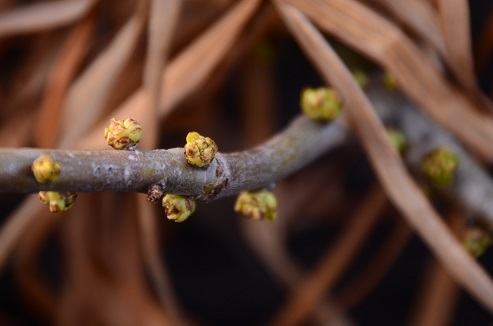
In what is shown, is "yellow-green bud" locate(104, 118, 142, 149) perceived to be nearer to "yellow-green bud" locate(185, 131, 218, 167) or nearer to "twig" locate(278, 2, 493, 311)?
"yellow-green bud" locate(185, 131, 218, 167)

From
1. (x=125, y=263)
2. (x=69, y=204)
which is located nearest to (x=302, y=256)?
(x=125, y=263)

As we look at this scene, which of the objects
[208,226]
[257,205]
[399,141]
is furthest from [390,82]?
[208,226]

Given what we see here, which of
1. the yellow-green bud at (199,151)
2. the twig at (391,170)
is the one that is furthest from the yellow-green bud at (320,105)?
the yellow-green bud at (199,151)

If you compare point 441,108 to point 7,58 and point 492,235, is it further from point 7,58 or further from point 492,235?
point 7,58

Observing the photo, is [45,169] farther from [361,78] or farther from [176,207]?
[361,78]

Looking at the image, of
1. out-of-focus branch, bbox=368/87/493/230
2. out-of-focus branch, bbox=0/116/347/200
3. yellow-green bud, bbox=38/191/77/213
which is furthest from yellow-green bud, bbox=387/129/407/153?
yellow-green bud, bbox=38/191/77/213

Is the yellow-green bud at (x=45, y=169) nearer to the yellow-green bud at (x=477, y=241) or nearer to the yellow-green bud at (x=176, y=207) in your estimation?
the yellow-green bud at (x=176, y=207)
